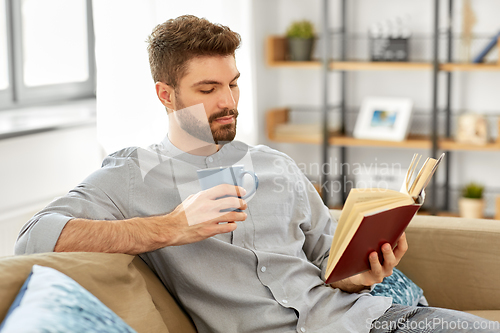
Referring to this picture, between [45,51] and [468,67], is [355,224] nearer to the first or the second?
[45,51]

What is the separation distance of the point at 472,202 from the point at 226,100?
219 centimetres

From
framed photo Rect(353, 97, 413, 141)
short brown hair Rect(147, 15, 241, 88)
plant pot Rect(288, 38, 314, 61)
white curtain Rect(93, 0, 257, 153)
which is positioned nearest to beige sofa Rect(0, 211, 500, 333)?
short brown hair Rect(147, 15, 241, 88)

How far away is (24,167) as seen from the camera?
2109mm

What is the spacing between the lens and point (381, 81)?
11.4ft

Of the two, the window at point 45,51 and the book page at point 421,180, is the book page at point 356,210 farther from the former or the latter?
the window at point 45,51

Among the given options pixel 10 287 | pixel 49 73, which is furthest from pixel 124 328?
pixel 49 73

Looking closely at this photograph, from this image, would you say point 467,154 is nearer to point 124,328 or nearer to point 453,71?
point 453,71

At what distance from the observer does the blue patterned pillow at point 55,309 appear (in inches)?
30.8

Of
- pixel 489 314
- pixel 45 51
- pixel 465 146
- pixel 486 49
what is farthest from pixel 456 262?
pixel 45 51

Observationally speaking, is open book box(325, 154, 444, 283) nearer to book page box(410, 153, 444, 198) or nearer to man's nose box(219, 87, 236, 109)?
book page box(410, 153, 444, 198)

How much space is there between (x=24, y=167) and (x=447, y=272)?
1.51 meters

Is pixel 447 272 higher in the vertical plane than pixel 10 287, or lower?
lower

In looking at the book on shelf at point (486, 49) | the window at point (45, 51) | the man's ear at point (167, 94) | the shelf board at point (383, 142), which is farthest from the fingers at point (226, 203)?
the book on shelf at point (486, 49)

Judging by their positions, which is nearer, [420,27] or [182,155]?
[182,155]
